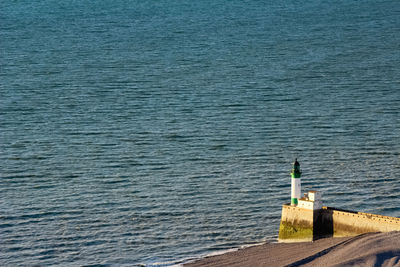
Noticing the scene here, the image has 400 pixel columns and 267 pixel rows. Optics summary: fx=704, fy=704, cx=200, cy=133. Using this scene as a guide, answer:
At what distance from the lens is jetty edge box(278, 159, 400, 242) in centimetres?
2755

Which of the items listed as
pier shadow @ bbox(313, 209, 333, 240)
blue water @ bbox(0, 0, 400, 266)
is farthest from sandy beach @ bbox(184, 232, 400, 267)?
blue water @ bbox(0, 0, 400, 266)

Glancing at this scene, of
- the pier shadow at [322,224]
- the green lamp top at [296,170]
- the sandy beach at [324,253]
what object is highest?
the green lamp top at [296,170]

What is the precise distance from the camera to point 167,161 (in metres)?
42.2

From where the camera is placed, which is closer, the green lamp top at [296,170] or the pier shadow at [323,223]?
the pier shadow at [323,223]

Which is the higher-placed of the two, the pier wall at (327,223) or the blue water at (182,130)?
the blue water at (182,130)

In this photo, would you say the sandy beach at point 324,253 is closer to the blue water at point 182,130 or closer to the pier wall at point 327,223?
the pier wall at point 327,223

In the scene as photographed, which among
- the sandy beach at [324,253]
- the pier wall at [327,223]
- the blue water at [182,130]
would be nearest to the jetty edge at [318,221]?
the pier wall at [327,223]

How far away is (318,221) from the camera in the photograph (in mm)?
28922

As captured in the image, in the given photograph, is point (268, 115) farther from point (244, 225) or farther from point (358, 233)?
point (358, 233)

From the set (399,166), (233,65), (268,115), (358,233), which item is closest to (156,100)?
(268,115)

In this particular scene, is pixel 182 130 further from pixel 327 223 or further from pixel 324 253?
pixel 324 253

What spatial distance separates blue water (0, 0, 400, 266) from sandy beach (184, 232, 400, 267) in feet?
4.50

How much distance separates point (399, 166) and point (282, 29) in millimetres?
53865

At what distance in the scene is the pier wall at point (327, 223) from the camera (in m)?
27.5
